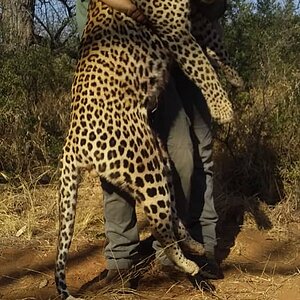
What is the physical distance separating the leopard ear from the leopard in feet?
1.08

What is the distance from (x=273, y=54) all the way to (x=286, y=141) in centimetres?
168

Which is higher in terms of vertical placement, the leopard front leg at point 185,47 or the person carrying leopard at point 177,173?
the leopard front leg at point 185,47

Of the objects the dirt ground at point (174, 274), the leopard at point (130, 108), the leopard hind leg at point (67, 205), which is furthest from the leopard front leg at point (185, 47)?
the dirt ground at point (174, 274)

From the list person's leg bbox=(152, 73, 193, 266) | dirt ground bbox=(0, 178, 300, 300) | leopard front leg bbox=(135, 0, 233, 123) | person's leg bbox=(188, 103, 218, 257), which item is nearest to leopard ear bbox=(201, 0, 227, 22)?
leopard front leg bbox=(135, 0, 233, 123)

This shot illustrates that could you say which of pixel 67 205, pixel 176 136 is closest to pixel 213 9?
pixel 176 136

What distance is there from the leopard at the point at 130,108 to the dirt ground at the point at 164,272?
1.17 feet

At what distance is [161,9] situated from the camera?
4102 mm

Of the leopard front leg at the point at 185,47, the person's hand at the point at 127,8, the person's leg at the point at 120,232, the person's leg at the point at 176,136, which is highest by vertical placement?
the person's hand at the point at 127,8

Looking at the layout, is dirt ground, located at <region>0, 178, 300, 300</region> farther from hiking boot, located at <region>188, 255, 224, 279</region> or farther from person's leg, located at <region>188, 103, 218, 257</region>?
person's leg, located at <region>188, 103, 218, 257</region>

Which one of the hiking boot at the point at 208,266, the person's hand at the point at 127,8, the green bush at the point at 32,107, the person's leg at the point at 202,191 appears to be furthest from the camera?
the green bush at the point at 32,107

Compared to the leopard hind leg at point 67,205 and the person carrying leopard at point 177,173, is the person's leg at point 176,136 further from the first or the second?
the leopard hind leg at point 67,205

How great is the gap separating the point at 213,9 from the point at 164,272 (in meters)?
1.68

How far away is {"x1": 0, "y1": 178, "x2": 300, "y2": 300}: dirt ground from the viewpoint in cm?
420

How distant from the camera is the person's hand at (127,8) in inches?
158
